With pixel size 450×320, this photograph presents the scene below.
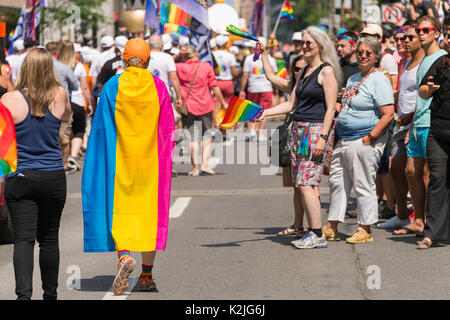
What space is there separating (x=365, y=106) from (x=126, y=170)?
112 inches

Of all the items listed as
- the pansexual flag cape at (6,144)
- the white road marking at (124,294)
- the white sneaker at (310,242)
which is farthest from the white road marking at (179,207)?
the pansexual flag cape at (6,144)

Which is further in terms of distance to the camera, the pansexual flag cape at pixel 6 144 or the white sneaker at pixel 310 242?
the white sneaker at pixel 310 242

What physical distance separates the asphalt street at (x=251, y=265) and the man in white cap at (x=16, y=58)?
13.7 ft

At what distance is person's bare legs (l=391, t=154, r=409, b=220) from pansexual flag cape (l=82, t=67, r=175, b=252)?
11.7 feet

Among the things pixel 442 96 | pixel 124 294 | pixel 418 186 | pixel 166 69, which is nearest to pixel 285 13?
pixel 166 69

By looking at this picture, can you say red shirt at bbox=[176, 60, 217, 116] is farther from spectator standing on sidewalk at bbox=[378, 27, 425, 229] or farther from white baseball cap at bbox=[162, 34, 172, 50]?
spectator standing on sidewalk at bbox=[378, 27, 425, 229]

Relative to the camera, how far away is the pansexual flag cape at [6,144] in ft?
17.1

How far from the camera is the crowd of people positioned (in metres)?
5.97

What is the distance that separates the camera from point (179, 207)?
11.2 meters

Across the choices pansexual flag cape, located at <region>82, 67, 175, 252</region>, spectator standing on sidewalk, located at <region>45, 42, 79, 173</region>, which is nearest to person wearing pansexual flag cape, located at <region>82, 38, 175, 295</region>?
pansexual flag cape, located at <region>82, 67, 175, 252</region>

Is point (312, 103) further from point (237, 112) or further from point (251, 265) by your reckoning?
point (251, 265)

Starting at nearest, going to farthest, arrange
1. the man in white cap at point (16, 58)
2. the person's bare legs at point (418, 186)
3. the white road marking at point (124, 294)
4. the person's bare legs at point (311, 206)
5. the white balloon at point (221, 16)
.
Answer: the white road marking at point (124, 294) → the person's bare legs at point (311, 206) → the person's bare legs at point (418, 186) → the man in white cap at point (16, 58) → the white balloon at point (221, 16)

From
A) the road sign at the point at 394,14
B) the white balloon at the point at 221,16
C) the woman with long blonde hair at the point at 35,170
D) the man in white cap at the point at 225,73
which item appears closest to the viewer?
the woman with long blonde hair at the point at 35,170

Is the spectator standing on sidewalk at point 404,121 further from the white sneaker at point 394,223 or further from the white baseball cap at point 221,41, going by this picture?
the white baseball cap at point 221,41
